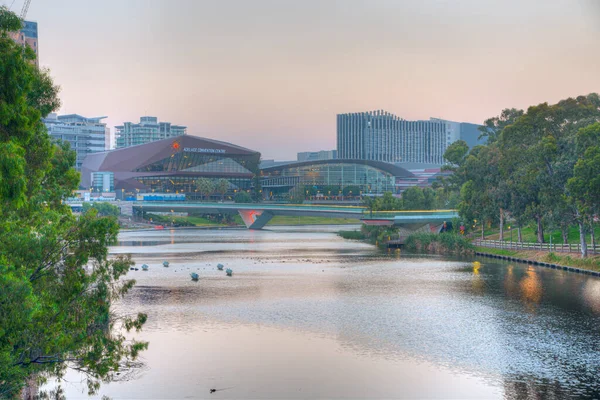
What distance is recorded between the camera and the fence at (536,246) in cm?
9219

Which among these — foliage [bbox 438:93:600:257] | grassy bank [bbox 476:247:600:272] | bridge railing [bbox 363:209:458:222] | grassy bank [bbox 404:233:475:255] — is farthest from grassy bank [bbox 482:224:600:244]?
bridge railing [bbox 363:209:458:222]

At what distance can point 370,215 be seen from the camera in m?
146

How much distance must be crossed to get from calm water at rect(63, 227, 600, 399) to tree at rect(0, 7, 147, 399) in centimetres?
972

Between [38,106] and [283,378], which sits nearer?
[38,106]

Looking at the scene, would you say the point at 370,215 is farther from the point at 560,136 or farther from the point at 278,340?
the point at 278,340

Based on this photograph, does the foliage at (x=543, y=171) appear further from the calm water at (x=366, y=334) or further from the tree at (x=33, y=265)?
the tree at (x=33, y=265)

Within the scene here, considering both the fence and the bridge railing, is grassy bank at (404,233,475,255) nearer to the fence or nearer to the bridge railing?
the fence

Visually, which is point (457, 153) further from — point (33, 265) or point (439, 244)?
point (33, 265)

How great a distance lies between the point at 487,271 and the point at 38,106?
68519 millimetres

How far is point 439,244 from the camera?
123 m

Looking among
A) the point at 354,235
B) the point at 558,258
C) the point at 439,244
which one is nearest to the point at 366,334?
the point at 558,258

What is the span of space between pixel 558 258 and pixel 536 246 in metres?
12.5

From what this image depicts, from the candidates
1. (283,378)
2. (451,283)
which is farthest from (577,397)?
(451,283)

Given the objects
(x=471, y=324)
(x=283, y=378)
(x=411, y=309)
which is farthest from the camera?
(x=411, y=309)
